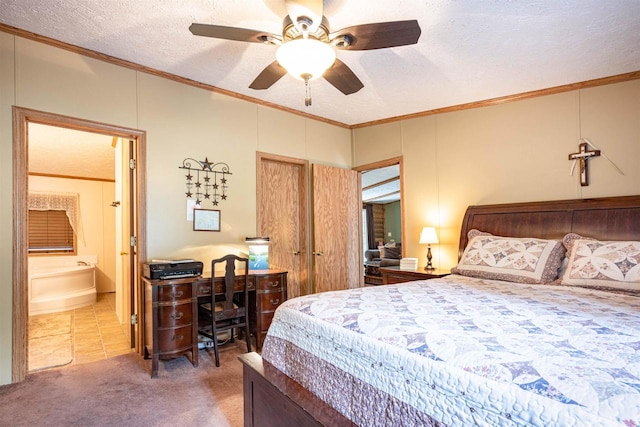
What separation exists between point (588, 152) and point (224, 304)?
3626 mm

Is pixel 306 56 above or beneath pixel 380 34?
beneath

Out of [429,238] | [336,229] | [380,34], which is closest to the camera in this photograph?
[380,34]

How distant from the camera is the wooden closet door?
4.15 meters

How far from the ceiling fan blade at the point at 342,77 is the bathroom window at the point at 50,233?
6453mm

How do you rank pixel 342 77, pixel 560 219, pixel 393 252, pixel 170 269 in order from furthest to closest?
pixel 393 252, pixel 560 219, pixel 170 269, pixel 342 77

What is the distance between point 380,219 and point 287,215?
8526 millimetres

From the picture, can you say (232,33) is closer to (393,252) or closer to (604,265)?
(604,265)

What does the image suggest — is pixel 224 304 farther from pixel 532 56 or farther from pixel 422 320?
pixel 532 56

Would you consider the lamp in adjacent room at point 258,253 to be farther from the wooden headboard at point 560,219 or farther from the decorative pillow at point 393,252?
the decorative pillow at point 393,252

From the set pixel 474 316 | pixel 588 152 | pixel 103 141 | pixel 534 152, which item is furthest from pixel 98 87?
pixel 588 152

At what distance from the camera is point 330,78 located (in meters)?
2.53

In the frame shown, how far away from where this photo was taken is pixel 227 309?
10.1 ft

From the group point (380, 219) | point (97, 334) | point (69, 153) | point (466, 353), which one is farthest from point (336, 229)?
point (380, 219)

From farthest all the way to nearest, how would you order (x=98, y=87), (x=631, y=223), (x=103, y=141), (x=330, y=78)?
(x=103, y=141), (x=98, y=87), (x=631, y=223), (x=330, y=78)
